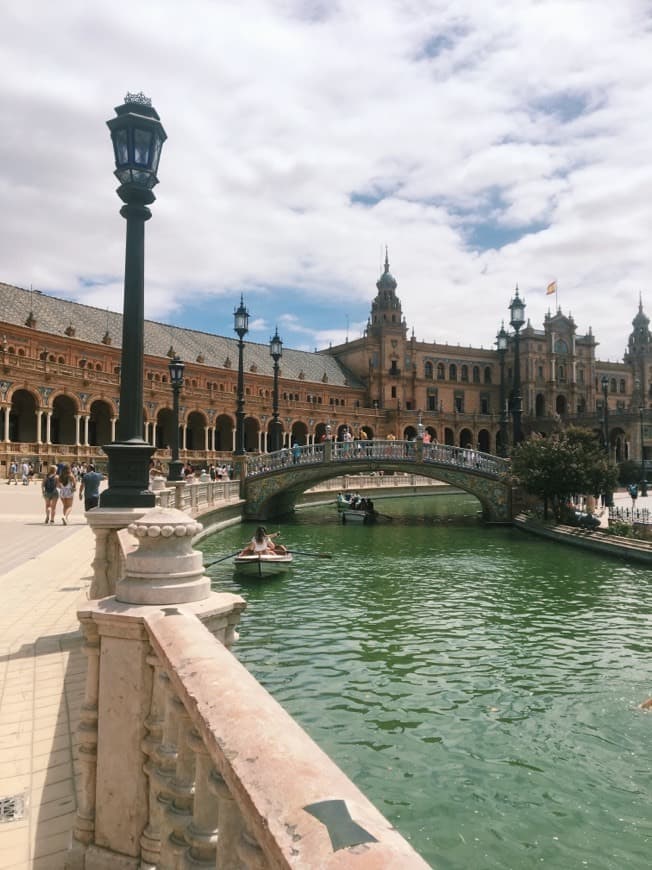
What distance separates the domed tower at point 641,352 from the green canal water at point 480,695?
3778 inches

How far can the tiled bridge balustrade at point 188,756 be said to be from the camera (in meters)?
1.73

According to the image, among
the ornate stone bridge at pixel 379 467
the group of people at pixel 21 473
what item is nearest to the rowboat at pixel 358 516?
the ornate stone bridge at pixel 379 467

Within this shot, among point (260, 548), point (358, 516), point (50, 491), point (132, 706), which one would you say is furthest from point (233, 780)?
point (358, 516)

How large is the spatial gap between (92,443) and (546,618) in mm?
50299

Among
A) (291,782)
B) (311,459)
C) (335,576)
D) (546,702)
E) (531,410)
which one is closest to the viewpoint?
(291,782)

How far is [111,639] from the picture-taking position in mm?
3547

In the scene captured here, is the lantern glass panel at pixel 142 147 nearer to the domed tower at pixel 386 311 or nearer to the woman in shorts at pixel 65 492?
the woman in shorts at pixel 65 492

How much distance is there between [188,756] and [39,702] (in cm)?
437

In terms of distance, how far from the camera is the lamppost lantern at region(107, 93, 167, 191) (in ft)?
26.2

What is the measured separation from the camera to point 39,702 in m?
6.41

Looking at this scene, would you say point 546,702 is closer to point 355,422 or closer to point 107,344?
point 107,344

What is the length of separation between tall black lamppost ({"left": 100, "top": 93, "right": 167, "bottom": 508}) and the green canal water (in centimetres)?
368

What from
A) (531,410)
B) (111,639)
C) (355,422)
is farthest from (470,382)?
(111,639)

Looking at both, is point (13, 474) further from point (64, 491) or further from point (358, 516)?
point (64, 491)
